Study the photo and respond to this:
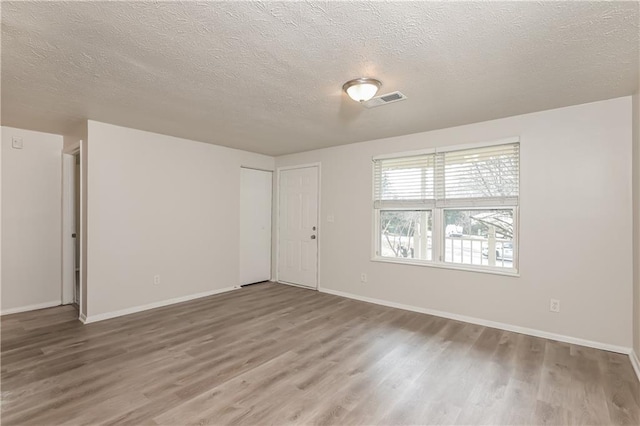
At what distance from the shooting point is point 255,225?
5672 millimetres

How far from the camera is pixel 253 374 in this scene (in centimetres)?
248

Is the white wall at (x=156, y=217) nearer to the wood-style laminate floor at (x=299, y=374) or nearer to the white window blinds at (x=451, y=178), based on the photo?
the wood-style laminate floor at (x=299, y=374)

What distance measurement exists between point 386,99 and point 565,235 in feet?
7.40

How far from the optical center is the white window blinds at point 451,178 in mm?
3504

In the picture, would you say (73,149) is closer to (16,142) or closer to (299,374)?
(16,142)

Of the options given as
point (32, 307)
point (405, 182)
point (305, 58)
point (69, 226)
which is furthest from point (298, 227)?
point (32, 307)

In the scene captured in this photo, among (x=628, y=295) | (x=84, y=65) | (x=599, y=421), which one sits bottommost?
(x=599, y=421)

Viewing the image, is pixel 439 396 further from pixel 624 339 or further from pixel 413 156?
pixel 413 156

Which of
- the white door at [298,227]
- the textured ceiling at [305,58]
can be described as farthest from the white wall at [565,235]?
the white door at [298,227]

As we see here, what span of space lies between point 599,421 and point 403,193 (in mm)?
2926

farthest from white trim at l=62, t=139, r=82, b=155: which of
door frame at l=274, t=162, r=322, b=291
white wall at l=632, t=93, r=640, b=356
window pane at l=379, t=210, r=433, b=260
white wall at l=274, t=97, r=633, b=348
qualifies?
white wall at l=632, t=93, r=640, b=356

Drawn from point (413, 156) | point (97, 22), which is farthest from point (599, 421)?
point (97, 22)

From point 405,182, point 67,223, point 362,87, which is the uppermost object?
point 362,87

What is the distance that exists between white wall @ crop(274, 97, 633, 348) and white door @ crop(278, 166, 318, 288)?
1.90m
